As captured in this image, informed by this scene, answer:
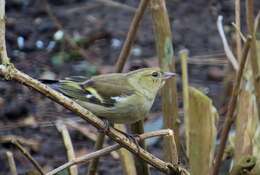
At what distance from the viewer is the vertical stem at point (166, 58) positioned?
2928mm

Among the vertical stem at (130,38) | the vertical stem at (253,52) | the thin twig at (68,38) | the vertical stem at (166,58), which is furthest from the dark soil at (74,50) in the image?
the vertical stem at (253,52)

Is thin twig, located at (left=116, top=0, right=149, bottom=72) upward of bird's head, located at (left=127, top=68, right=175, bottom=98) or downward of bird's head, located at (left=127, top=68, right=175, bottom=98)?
upward

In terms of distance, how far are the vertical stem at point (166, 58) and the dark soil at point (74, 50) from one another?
939 millimetres

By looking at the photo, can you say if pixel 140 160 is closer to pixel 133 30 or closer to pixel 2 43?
pixel 133 30

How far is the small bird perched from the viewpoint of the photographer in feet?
9.50

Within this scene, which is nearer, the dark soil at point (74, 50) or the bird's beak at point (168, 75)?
the bird's beak at point (168, 75)

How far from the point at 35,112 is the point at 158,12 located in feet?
5.75

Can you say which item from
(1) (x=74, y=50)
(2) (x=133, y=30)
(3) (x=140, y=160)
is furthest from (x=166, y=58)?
(1) (x=74, y=50)

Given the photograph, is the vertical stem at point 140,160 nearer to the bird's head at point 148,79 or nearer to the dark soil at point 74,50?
the bird's head at point 148,79

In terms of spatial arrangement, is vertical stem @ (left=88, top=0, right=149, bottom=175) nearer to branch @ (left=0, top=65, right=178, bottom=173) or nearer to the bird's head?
the bird's head

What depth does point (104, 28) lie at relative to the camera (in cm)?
568

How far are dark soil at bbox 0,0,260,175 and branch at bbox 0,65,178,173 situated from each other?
136 cm

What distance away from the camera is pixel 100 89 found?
295 centimetres

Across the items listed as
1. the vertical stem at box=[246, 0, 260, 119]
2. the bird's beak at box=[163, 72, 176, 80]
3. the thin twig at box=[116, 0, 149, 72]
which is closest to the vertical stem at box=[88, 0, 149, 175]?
the thin twig at box=[116, 0, 149, 72]
